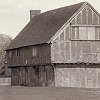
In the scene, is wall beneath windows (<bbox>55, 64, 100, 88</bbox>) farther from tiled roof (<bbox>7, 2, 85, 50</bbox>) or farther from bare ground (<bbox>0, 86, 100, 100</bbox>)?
bare ground (<bbox>0, 86, 100, 100</bbox>)

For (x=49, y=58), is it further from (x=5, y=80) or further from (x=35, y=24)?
(x=5, y=80)

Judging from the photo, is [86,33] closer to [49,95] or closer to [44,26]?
[44,26]

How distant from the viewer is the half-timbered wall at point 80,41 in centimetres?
4684

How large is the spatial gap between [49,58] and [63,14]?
6462 mm

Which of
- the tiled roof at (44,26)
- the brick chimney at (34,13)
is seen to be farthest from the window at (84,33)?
the brick chimney at (34,13)

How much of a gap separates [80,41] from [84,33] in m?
1.00

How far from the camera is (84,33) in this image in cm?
4759

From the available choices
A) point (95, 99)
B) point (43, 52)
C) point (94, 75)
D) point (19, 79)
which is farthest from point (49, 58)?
point (95, 99)

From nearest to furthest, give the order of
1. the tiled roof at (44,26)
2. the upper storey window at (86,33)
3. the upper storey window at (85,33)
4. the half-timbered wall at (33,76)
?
the upper storey window at (85,33) → the upper storey window at (86,33) → the half-timbered wall at (33,76) → the tiled roof at (44,26)

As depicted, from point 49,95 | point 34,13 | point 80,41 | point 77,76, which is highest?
point 34,13

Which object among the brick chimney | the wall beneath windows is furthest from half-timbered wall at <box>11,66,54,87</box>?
the brick chimney

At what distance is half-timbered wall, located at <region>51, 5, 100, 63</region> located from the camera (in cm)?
4684

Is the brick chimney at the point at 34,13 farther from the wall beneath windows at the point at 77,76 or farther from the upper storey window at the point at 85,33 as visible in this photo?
the wall beneath windows at the point at 77,76

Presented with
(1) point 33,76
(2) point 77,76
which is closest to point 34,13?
(1) point 33,76
